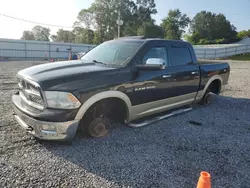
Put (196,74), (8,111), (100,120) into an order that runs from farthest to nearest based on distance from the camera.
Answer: (196,74) → (8,111) → (100,120)

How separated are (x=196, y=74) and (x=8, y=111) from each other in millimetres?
4553

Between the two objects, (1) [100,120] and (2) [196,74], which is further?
(2) [196,74]

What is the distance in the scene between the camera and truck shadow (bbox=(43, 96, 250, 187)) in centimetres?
278

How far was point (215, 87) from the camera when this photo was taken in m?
6.56

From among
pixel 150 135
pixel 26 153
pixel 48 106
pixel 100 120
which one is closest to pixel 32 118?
pixel 48 106

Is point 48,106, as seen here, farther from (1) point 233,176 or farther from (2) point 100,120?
(1) point 233,176

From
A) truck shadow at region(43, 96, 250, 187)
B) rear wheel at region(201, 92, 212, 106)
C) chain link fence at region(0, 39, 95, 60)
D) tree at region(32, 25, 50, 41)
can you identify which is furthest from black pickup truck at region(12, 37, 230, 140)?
tree at region(32, 25, 50, 41)

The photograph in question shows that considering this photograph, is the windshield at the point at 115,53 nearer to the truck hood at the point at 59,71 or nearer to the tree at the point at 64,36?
the truck hood at the point at 59,71

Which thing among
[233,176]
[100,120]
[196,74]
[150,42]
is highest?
[150,42]

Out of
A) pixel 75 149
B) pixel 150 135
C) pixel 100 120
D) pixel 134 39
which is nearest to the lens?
pixel 75 149

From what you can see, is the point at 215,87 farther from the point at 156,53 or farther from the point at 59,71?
the point at 59,71

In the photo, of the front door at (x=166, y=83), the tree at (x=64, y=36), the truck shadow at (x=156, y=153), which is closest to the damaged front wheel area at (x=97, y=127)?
the truck shadow at (x=156, y=153)

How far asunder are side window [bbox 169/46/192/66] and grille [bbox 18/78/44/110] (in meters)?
2.86

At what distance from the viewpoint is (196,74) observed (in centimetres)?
535
